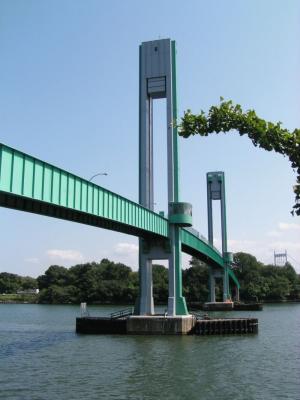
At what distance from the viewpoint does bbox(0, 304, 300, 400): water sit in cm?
2508

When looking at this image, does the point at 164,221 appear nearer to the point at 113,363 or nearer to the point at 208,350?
the point at 208,350

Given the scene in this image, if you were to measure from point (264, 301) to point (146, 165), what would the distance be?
411 ft

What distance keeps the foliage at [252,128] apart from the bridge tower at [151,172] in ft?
149

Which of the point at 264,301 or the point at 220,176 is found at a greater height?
the point at 220,176

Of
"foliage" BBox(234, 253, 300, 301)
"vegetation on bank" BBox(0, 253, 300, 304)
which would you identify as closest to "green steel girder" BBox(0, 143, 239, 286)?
"vegetation on bank" BBox(0, 253, 300, 304)

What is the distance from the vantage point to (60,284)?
19888cm

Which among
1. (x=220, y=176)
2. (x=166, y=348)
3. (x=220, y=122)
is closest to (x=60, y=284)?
(x=220, y=176)

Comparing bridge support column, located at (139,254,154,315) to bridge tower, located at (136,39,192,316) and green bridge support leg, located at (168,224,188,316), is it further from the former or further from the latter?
green bridge support leg, located at (168,224,188,316)

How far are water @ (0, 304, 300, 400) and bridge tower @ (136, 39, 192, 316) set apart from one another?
7919 mm

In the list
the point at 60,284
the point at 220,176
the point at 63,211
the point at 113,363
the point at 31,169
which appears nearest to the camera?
the point at 31,169

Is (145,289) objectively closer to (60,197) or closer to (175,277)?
(175,277)

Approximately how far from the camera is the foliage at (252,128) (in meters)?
10.7

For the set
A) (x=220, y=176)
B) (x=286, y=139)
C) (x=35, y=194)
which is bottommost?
(x=286, y=139)

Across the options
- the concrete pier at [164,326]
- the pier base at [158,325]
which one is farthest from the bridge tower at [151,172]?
the pier base at [158,325]
